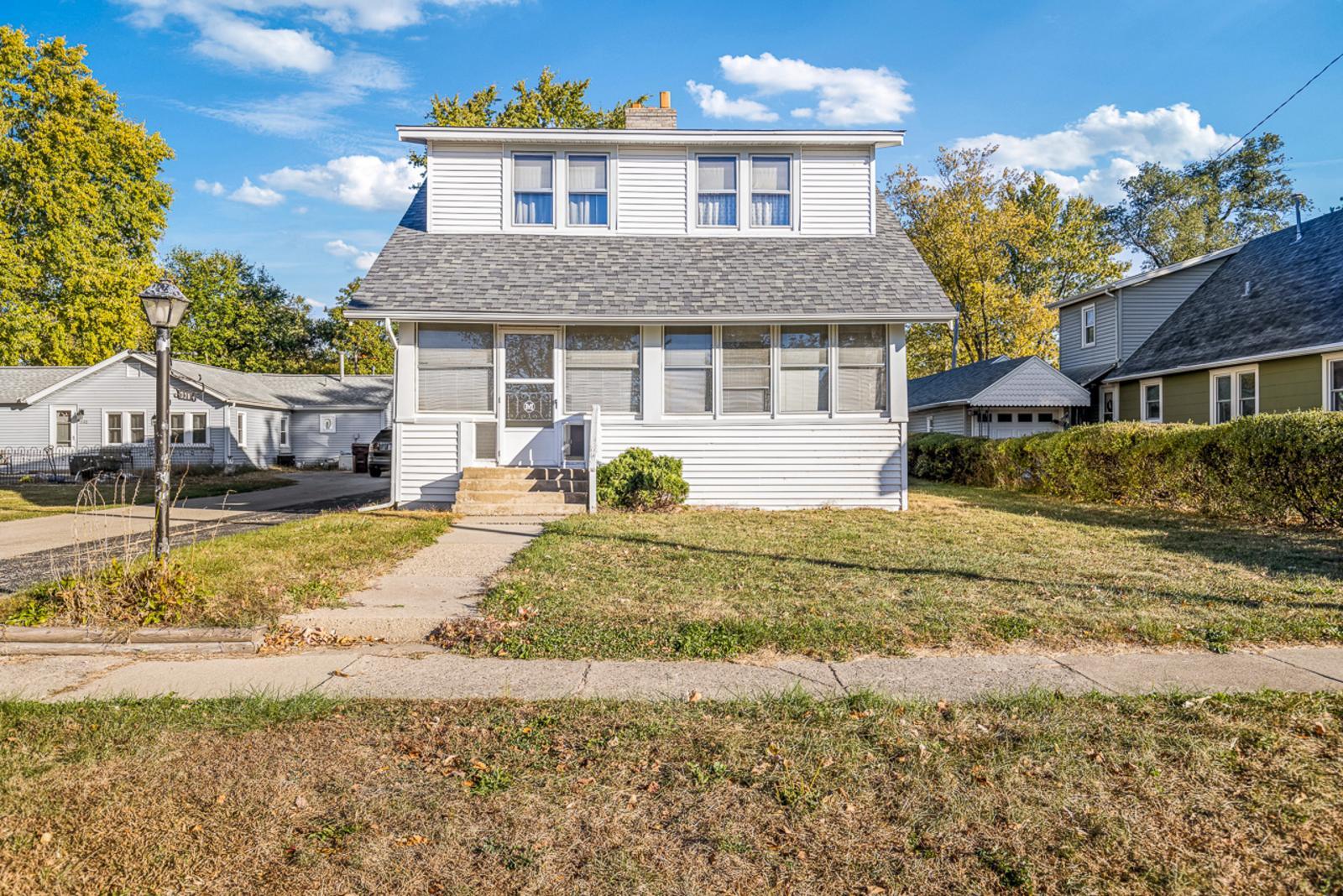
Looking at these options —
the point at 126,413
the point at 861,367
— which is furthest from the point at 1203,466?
the point at 126,413

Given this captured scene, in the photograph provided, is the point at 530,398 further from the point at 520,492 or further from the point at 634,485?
the point at 634,485

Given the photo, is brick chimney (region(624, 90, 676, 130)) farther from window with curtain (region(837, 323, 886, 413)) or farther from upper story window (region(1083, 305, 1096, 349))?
upper story window (region(1083, 305, 1096, 349))

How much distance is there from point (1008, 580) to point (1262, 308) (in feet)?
51.4

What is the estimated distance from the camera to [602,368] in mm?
12383

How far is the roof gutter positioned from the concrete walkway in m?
15.3

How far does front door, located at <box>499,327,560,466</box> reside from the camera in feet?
40.5

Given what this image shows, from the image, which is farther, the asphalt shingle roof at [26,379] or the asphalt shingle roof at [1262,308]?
the asphalt shingle roof at [26,379]

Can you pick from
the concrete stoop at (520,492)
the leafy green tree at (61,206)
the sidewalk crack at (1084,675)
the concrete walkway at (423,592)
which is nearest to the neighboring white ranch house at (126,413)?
the leafy green tree at (61,206)

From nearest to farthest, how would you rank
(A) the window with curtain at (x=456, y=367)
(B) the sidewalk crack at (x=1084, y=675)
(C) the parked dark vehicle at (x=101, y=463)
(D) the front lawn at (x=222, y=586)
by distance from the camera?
(B) the sidewalk crack at (x=1084, y=675)
(D) the front lawn at (x=222, y=586)
(A) the window with curtain at (x=456, y=367)
(C) the parked dark vehicle at (x=101, y=463)

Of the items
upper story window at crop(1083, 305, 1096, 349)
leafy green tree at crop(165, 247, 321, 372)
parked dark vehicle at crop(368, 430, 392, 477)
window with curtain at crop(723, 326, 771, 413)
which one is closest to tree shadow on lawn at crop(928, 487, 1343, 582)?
window with curtain at crop(723, 326, 771, 413)

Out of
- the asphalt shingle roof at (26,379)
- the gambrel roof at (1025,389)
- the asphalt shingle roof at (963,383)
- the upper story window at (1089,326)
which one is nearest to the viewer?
the gambrel roof at (1025,389)

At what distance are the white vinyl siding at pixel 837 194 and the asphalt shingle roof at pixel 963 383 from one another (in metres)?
10.6

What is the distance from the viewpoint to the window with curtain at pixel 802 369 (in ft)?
40.4

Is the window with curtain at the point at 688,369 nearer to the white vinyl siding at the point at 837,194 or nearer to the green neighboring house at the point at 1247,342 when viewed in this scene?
the white vinyl siding at the point at 837,194
